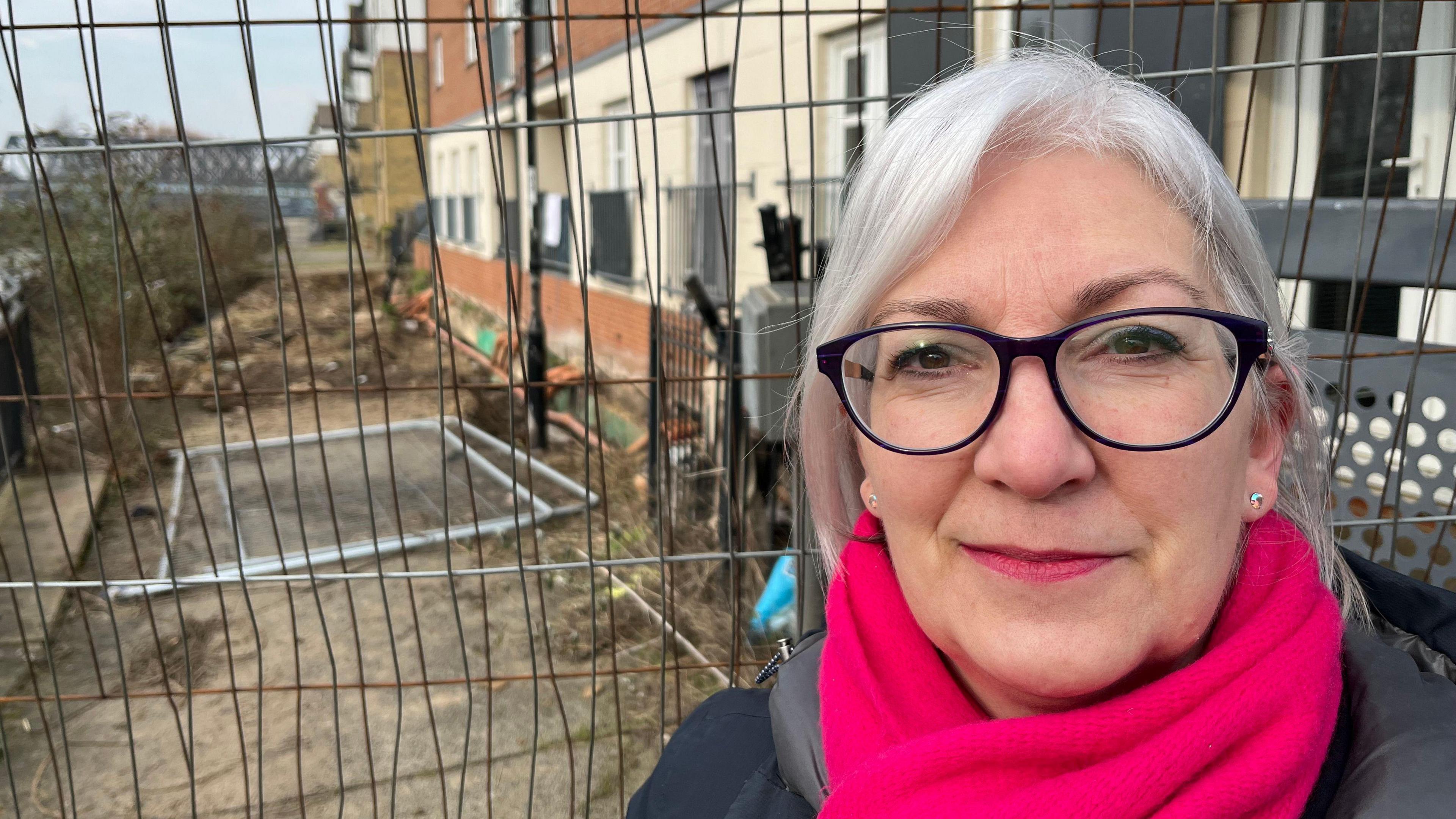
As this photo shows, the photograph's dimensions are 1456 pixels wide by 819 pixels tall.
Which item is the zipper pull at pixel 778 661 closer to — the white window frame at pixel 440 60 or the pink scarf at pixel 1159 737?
the pink scarf at pixel 1159 737

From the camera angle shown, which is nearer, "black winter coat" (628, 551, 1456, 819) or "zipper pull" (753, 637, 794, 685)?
"black winter coat" (628, 551, 1456, 819)

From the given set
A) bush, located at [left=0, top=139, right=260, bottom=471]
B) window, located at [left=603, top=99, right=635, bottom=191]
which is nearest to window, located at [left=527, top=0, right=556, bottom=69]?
window, located at [left=603, top=99, right=635, bottom=191]

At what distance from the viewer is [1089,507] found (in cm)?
102

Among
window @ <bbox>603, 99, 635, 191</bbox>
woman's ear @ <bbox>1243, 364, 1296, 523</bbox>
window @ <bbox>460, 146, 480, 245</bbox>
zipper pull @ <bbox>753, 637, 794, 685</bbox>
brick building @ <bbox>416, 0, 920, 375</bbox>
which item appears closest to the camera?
woman's ear @ <bbox>1243, 364, 1296, 523</bbox>

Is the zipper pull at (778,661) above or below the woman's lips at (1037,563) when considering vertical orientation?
below

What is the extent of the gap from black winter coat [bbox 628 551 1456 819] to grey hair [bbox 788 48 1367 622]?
0.35ft

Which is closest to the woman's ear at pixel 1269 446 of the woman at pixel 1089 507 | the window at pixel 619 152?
the woman at pixel 1089 507

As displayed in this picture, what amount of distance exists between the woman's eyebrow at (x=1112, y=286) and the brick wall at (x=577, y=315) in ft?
19.2

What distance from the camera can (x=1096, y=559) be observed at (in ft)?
3.36

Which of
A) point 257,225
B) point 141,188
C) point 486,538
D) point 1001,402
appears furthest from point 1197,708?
point 257,225

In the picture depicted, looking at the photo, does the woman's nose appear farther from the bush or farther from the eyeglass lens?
the bush

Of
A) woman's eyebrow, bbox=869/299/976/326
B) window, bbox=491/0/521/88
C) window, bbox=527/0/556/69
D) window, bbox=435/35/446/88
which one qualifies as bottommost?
woman's eyebrow, bbox=869/299/976/326

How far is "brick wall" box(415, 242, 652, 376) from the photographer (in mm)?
10562

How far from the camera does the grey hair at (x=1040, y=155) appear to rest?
43.0 inches
